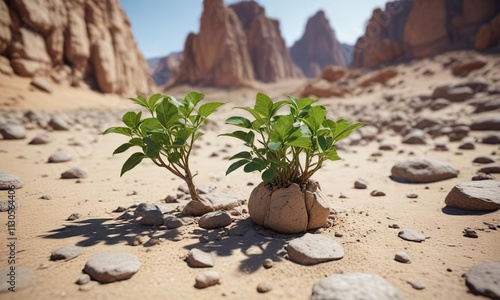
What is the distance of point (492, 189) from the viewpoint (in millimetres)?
2637

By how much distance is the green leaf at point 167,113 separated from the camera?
6.84 ft

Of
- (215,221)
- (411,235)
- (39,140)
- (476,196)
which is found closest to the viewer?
(411,235)

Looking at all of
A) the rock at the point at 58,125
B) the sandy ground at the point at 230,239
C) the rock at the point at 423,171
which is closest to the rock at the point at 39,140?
the sandy ground at the point at 230,239

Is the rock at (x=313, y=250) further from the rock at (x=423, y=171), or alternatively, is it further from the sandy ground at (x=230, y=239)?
the rock at (x=423, y=171)

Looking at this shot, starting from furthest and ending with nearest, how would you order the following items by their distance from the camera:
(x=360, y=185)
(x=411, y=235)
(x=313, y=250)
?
(x=360, y=185) → (x=411, y=235) → (x=313, y=250)

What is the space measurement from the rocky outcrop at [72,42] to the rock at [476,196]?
22.5 metres

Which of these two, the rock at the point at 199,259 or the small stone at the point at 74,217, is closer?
the rock at the point at 199,259

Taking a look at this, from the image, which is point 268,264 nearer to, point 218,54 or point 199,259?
point 199,259

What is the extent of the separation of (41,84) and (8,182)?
1789cm

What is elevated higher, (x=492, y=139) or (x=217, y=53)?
(x=217, y=53)

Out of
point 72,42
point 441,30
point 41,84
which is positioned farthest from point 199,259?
point 441,30

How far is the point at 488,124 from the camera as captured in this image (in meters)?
6.67

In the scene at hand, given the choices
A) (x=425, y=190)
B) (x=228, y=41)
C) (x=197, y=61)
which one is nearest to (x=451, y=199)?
(x=425, y=190)

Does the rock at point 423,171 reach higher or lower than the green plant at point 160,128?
lower
